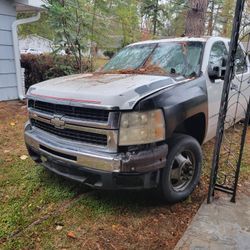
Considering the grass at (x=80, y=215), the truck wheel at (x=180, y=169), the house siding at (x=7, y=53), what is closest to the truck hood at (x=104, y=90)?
the truck wheel at (x=180, y=169)

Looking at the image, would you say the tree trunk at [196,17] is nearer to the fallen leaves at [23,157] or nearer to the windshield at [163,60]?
the windshield at [163,60]

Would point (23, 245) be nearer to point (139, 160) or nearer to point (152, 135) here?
point (139, 160)

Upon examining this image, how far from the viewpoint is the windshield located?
382cm

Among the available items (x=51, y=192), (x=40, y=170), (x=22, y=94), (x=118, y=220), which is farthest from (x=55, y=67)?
(x=118, y=220)

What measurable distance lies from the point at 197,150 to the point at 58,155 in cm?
159

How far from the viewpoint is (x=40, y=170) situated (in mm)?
4121

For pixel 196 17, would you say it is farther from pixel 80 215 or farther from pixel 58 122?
pixel 80 215

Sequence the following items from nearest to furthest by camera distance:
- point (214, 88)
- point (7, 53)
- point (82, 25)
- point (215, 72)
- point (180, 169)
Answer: point (180, 169)
point (215, 72)
point (214, 88)
point (7, 53)
point (82, 25)

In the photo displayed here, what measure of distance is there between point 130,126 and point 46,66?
7.30 meters

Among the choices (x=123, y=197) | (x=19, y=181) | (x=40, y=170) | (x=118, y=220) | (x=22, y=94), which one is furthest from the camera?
(x=22, y=94)

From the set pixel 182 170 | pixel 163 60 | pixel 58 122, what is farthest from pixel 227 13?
pixel 58 122

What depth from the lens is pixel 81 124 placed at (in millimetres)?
2844

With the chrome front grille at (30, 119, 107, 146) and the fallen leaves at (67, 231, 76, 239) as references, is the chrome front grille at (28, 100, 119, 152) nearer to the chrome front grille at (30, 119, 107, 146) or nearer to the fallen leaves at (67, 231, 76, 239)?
the chrome front grille at (30, 119, 107, 146)

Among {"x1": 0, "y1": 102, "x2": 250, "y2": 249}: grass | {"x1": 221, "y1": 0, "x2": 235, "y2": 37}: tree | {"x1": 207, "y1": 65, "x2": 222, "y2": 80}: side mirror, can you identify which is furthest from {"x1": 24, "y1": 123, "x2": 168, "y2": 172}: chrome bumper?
{"x1": 221, "y1": 0, "x2": 235, "y2": 37}: tree
